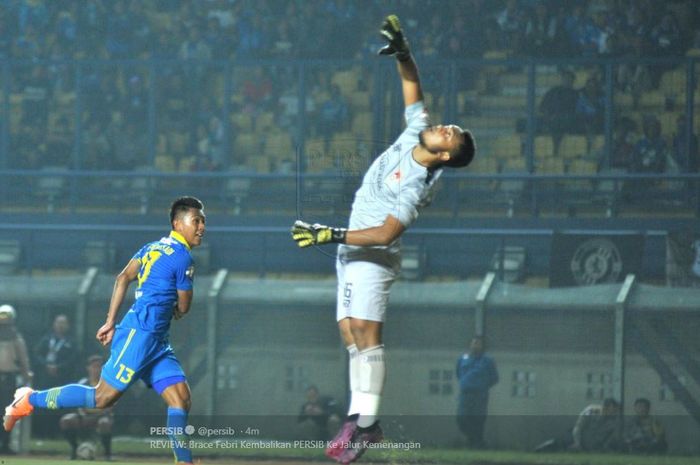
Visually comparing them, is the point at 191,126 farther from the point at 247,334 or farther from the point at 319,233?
the point at 319,233

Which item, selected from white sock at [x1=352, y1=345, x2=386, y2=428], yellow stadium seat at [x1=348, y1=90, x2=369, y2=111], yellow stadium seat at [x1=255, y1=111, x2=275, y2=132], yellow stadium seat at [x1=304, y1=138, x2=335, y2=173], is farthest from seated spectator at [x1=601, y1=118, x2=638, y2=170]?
white sock at [x1=352, y1=345, x2=386, y2=428]

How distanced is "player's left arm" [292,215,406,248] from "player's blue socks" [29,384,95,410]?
4.29ft

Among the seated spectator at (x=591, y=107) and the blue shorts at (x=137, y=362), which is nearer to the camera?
the blue shorts at (x=137, y=362)

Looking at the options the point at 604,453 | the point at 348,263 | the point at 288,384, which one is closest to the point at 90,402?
the point at 348,263

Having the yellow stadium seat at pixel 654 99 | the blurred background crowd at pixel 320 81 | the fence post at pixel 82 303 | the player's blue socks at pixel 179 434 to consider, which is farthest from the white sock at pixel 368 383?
the yellow stadium seat at pixel 654 99

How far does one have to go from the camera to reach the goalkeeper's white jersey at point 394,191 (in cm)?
595

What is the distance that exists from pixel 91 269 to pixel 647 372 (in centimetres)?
443

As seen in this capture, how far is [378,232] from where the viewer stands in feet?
19.4

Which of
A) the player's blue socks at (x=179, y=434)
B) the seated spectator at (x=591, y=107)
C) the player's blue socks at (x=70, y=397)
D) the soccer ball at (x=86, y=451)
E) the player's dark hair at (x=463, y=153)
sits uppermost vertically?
the seated spectator at (x=591, y=107)

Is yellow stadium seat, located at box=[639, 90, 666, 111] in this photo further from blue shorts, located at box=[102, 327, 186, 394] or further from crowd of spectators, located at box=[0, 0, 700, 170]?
blue shorts, located at box=[102, 327, 186, 394]

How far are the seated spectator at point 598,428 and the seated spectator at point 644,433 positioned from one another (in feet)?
0.36

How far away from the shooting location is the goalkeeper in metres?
5.89

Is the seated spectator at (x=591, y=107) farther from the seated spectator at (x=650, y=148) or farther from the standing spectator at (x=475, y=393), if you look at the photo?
the standing spectator at (x=475, y=393)

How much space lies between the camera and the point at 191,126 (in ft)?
36.3
